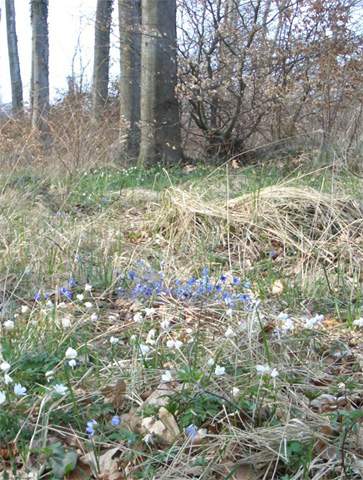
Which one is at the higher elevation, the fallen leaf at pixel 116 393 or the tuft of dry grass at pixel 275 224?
the tuft of dry grass at pixel 275 224

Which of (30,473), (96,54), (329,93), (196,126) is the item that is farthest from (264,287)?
(96,54)

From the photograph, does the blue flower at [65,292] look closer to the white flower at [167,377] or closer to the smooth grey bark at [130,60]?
the white flower at [167,377]

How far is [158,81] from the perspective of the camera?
26.0ft

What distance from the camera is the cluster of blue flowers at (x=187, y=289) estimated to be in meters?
2.59

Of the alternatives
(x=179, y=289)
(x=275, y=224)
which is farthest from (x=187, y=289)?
(x=275, y=224)

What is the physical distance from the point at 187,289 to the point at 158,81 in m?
5.68

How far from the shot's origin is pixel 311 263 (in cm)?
334

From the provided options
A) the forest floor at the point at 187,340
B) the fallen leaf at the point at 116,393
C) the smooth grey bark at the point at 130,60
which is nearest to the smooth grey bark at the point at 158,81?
the smooth grey bark at the point at 130,60

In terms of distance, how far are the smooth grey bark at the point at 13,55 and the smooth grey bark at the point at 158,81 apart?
12.1 metres

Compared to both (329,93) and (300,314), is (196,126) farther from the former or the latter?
Result: (300,314)

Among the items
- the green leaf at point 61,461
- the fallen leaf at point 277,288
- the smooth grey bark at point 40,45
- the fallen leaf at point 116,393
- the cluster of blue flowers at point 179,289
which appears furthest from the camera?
the smooth grey bark at point 40,45

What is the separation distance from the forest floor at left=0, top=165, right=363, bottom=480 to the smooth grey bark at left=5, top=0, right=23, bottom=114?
1621cm

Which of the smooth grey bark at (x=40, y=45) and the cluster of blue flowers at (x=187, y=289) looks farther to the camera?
the smooth grey bark at (x=40, y=45)

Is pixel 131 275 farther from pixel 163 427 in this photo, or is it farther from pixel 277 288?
pixel 163 427
